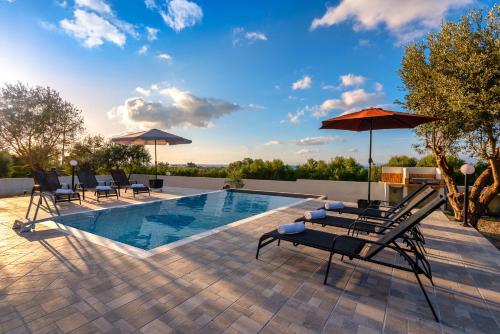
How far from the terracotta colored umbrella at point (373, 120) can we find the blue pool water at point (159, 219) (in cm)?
402

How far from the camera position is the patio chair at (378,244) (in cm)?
289

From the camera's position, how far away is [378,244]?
3012mm

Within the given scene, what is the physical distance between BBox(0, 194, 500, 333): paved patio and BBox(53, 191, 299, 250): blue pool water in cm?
123

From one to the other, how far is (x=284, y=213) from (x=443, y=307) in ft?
16.9

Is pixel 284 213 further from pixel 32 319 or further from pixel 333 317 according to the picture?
pixel 32 319

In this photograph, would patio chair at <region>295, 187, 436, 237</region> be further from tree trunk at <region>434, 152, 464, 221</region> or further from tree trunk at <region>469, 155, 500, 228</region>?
tree trunk at <region>469, 155, 500, 228</region>

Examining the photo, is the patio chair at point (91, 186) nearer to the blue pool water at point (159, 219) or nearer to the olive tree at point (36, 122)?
the blue pool water at point (159, 219)

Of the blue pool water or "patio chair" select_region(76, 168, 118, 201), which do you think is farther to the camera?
"patio chair" select_region(76, 168, 118, 201)

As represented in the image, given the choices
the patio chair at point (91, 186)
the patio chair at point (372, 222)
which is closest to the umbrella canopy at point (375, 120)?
the patio chair at point (372, 222)

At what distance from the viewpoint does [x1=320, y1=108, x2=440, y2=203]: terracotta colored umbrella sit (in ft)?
18.1

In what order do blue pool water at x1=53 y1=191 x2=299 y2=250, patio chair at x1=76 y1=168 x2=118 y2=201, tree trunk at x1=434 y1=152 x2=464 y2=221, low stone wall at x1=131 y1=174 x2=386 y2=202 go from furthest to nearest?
low stone wall at x1=131 y1=174 x2=386 y2=202, patio chair at x1=76 y1=168 x2=118 y2=201, tree trunk at x1=434 y1=152 x2=464 y2=221, blue pool water at x1=53 y1=191 x2=299 y2=250

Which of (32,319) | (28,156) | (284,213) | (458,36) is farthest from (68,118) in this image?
(458,36)

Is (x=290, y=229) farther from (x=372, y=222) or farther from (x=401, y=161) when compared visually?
(x=401, y=161)

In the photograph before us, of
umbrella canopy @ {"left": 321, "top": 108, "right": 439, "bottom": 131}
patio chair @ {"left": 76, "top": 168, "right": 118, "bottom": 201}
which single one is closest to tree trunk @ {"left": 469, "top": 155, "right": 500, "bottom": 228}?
umbrella canopy @ {"left": 321, "top": 108, "right": 439, "bottom": 131}
